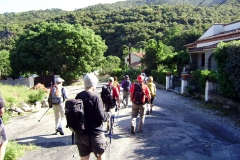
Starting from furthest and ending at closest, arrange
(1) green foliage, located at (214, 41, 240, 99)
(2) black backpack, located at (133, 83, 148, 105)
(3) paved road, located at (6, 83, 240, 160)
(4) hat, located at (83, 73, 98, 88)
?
(1) green foliage, located at (214, 41, 240, 99), (2) black backpack, located at (133, 83, 148, 105), (3) paved road, located at (6, 83, 240, 160), (4) hat, located at (83, 73, 98, 88)

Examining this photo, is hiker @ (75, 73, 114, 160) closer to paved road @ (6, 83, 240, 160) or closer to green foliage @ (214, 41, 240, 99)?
paved road @ (6, 83, 240, 160)

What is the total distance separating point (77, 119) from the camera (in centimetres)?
352

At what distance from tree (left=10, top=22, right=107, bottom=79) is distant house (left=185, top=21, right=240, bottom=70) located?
13.9 metres

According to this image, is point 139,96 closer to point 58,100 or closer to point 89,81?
point 58,100

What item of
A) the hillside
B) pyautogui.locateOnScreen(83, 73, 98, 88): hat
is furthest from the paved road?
the hillside

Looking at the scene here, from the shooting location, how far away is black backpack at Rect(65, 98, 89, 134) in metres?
3.50

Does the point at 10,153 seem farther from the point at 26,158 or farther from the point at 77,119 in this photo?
the point at 77,119

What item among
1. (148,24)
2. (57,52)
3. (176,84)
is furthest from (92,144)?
(148,24)

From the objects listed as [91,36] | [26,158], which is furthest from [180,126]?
[91,36]

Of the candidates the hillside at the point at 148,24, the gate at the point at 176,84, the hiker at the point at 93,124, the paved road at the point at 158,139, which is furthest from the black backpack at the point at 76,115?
the hillside at the point at 148,24

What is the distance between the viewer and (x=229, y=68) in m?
10.1

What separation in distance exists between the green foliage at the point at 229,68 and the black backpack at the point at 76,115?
26.0ft

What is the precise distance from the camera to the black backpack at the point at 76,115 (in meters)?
3.50

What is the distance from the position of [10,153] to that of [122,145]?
2655 mm
